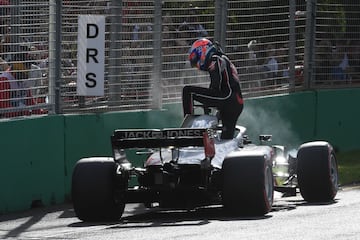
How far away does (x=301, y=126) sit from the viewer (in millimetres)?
20906

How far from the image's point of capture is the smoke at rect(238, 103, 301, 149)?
19.0 meters

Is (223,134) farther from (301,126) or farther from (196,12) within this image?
(301,126)

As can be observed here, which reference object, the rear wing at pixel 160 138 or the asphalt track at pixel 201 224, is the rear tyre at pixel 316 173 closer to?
the asphalt track at pixel 201 224

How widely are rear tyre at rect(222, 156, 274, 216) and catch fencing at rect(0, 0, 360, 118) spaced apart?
339 centimetres

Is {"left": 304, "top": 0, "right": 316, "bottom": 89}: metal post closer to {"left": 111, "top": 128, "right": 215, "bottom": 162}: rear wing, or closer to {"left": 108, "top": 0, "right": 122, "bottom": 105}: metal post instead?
{"left": 108, "top": 0, "right": 122, "bottom": 105}: metal post

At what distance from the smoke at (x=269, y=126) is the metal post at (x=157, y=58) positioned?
1830mm

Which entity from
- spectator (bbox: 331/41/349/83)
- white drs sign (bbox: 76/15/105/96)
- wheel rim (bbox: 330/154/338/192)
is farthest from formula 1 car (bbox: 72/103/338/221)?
spectator (bbox: 331/41/349/83)

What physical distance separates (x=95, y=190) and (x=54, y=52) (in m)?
3.27

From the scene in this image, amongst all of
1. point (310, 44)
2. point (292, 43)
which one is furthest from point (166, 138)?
point (310, 44)

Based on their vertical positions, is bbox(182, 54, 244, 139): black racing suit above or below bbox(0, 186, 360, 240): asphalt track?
above

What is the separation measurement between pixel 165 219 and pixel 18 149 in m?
2.48

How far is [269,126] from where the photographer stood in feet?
64.8

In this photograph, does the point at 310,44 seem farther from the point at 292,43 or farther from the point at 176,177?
the point at 176,177

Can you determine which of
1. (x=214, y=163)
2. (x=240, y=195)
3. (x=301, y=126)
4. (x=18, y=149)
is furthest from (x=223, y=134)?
(x=301, y=126)
